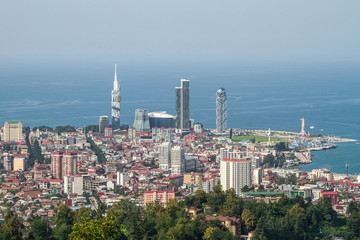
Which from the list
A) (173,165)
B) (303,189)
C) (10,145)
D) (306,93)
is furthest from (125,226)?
(306,93)

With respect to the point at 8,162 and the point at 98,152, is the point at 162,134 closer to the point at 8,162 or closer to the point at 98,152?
the point at 98,152

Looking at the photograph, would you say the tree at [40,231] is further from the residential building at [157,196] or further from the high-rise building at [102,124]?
the high-rise building at [102,124]

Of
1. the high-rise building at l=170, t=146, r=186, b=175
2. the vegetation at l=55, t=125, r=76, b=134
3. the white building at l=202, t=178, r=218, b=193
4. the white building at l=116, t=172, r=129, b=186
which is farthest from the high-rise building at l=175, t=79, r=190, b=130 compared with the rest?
the white building at l=202, t=178, r=218, b=193

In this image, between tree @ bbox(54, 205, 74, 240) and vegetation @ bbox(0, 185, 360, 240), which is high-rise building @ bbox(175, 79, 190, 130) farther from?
tree @ bbox(54, 205, 74, 240)

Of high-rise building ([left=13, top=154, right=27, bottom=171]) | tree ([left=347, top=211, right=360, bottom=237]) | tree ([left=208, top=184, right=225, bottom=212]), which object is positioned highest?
high-rise building ([left=13, top=154, right=27, bottom=171])

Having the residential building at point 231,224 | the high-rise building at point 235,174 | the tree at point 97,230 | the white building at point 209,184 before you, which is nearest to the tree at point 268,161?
the white building at point 209,184

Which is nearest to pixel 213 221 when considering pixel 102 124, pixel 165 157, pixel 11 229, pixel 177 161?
pixel 11 229
